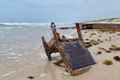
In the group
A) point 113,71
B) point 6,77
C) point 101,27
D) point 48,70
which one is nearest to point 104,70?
point 113,71

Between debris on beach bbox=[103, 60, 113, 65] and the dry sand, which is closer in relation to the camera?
the dry sand

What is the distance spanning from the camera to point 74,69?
8.51 m

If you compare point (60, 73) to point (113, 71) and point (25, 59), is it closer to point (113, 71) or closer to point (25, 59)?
point (113, 71)

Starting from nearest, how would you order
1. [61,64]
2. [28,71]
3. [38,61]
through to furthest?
1. [28,71]
2. [61,64]
3. [38,61]

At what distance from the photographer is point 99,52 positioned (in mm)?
11539

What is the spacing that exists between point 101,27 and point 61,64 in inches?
787

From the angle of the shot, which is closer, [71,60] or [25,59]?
[71,60]

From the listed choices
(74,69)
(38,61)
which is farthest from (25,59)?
(74,69)

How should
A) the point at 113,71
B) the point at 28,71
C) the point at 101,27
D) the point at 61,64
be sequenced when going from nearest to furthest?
the point at 113,71, the point at 28,71, the point at 61,64, the point at 101,27

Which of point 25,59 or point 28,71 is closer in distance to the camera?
point 28,71

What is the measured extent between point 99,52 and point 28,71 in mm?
3423

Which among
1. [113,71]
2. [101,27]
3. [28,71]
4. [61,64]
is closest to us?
[113,71]

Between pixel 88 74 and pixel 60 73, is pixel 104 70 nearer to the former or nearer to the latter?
pixel 88 74

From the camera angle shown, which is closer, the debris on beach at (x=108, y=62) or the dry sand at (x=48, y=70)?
the dry sand at (x=48, y=70)
